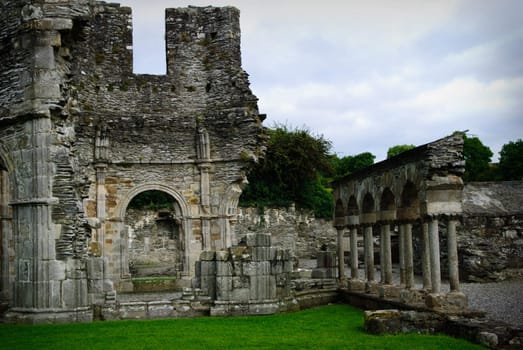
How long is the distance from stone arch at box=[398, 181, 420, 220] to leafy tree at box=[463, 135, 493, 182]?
36.1 metres

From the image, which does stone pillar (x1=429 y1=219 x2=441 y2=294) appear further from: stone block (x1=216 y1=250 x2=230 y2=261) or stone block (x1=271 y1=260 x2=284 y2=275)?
stone block (x1=216 y1=250 x2=230 y2=261)

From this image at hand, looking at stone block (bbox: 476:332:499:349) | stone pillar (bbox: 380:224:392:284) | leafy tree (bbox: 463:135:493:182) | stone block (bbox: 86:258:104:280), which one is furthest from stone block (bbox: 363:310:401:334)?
leafy tree (bbox: 463:135:493:182)

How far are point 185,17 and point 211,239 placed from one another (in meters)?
7.71

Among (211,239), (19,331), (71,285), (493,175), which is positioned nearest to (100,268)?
(71,285)

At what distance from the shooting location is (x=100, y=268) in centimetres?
1432

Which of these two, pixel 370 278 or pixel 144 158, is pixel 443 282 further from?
pixel 144 158

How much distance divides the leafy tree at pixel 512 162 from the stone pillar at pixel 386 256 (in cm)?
3007

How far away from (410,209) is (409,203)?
162mm

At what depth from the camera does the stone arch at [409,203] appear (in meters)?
14.9

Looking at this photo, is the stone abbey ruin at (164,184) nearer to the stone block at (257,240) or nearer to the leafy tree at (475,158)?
the stone block at (257,240)

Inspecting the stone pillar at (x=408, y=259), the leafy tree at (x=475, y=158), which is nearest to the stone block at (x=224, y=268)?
the stone pillar at (x=408, y=259)

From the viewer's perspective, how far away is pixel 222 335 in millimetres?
11711

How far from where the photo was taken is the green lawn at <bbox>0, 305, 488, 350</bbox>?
10367 mm

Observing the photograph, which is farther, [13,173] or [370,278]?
[370,278]
